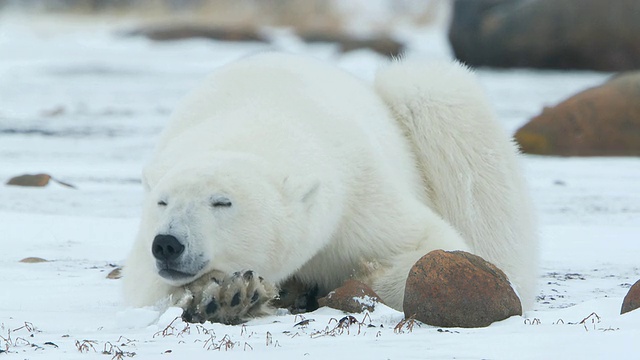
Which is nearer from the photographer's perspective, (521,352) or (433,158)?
(521,352)

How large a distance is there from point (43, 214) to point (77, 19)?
18.6 meters

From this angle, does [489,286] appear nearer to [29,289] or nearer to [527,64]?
[29,289]

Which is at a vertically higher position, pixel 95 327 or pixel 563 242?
pixel 95 327

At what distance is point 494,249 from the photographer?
3.93 m

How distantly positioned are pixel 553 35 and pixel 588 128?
7988mm

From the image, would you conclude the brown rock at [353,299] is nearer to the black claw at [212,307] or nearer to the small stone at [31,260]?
the black claw at [212,307]

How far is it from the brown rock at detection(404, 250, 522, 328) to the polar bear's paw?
405 mm

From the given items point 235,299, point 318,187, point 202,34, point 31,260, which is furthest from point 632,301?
point 202,34

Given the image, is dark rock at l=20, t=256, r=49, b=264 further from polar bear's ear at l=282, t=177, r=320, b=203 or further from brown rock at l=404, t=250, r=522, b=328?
brown rock at l=404, t=250, r=522, b=328

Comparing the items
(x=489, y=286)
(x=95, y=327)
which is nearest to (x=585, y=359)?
(x=489, y=286)

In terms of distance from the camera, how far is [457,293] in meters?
2.71

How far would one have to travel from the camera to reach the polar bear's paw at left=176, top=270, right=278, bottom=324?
2791mm

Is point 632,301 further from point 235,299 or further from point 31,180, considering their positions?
point 31,180

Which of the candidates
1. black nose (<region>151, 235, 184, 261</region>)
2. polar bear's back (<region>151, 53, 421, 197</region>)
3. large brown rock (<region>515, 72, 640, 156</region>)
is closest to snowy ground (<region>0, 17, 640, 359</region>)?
black nose (<region>151, 235, 184, 261</region>)
